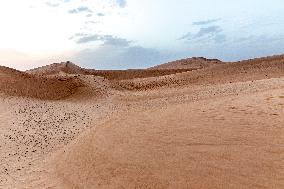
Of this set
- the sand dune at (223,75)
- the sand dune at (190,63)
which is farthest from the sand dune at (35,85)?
the sand dune at (190,63)

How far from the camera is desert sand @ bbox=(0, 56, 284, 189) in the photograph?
26.2 feet

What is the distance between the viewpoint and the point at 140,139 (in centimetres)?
1086

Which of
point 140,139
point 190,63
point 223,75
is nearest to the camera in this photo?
point 140,139

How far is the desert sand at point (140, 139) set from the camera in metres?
7.98

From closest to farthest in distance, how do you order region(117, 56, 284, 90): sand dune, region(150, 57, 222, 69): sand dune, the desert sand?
the desert sand
region(117, 56, 284, 90): sand dune
region(150, 57, 222, 69): sand dune

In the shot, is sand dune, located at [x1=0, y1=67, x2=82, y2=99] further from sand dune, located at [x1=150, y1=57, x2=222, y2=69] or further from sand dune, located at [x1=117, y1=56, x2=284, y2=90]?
sand dune, located at [x1=150, y1=57, x2=222, y2=69]

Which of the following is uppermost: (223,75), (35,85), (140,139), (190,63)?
(190,63)

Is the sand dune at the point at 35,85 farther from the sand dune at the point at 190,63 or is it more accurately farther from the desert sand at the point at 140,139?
the sand dune at the point at 190,63

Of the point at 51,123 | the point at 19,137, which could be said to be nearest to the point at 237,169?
the point at 19,137

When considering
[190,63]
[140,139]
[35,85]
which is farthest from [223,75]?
[190,63]

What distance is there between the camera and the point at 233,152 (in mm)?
8727

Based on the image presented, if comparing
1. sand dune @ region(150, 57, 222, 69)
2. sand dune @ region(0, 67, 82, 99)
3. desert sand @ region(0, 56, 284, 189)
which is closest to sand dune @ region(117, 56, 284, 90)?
desert sand @ region(0, 56, 284, 189)

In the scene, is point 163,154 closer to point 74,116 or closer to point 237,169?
point 237,169

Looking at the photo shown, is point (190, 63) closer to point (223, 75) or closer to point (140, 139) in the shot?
point (223, 75)
